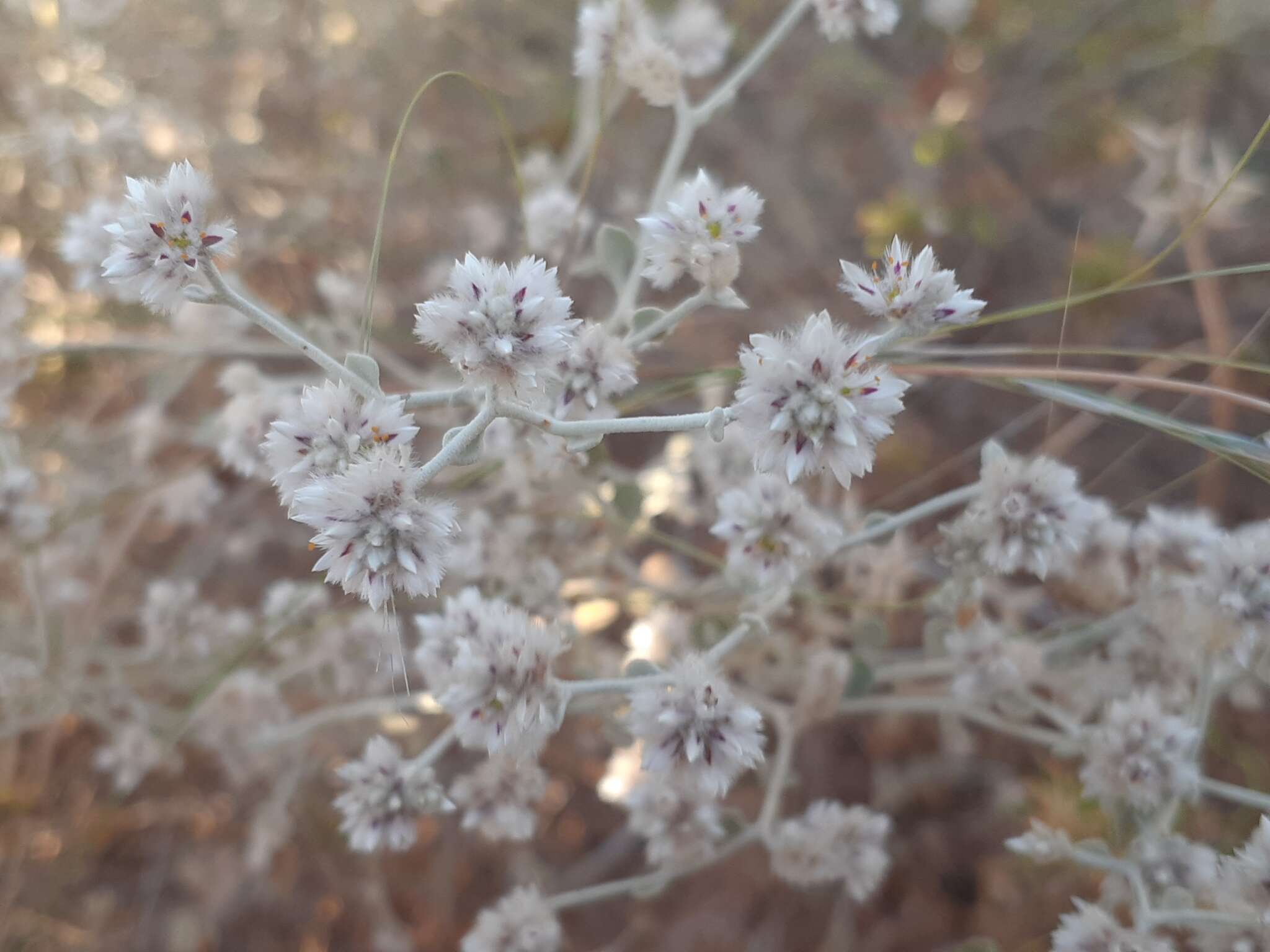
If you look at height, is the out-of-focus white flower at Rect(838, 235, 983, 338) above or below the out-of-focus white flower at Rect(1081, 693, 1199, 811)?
above

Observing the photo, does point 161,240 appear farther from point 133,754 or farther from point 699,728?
point 133,754

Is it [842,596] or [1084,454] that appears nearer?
[842,596]

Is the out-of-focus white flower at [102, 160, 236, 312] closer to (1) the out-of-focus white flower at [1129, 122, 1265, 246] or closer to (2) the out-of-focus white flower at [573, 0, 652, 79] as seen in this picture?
(2) the out-of-focus white flower at [573, 0, 652, 79]

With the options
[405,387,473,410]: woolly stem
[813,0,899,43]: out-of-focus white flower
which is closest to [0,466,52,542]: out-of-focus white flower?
[405,387,473,410]: woolly stem

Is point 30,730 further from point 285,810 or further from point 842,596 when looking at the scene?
point 842,596

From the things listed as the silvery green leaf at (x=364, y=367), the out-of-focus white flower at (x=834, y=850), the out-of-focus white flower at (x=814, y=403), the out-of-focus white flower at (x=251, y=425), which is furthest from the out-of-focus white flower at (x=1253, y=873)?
the out-of-focus white flower at (x=251, y=425)

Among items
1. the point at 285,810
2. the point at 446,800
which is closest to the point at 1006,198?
the point at 446,800
